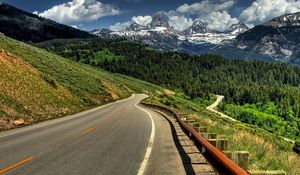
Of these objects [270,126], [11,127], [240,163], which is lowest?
[270,126]

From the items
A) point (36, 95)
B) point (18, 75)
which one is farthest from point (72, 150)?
point (18, 75)

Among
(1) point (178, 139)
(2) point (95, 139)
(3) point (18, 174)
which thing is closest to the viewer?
(3) point (18, 174)

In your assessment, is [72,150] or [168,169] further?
[72,150]

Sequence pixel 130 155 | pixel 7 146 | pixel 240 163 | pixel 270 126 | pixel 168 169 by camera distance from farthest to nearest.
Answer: pixel 270 126
pixel 7 146
pixel 130 155
pixel 168 169
pixel 240 163

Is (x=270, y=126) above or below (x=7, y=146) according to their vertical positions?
below

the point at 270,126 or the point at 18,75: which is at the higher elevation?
the point at 18,75

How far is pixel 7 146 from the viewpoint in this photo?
53.2 ft

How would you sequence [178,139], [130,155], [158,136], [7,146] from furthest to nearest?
[158,136]
[178,139]
[7,146]
[130,155]

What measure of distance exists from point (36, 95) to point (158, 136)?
70.8ft

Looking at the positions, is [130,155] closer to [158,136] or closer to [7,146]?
[7,146]

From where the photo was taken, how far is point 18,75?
1609 inches

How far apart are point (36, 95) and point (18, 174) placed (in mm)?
29587

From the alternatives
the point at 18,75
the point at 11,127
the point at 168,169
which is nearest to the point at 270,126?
the point at 18,75

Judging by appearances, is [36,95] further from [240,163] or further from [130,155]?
[240,163]
